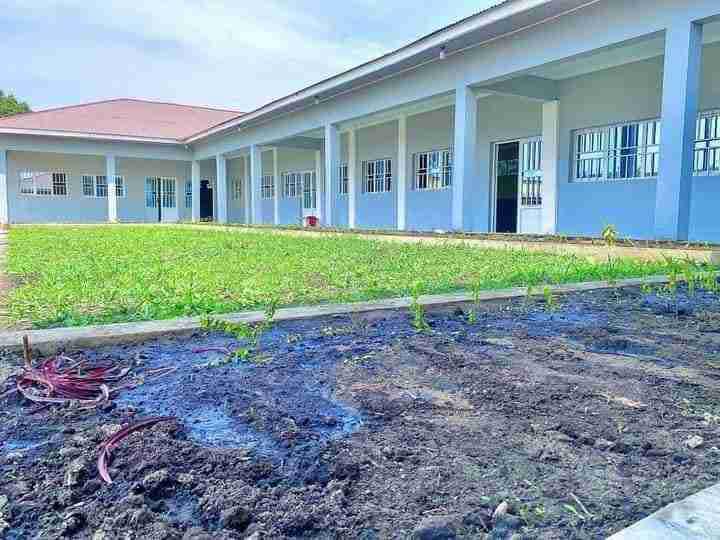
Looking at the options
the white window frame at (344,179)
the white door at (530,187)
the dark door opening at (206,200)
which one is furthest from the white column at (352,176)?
the dark door opening at (206,200)

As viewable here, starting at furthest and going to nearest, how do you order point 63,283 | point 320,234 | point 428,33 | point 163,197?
point 163,197
point 320,234
point 428,33
point 63,283

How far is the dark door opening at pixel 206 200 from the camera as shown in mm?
28156

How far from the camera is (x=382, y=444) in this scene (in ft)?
5.25

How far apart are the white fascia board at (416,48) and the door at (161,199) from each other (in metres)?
10.9

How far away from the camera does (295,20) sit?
735 inches

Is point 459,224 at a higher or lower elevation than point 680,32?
lower

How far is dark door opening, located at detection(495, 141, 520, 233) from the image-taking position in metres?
13.1

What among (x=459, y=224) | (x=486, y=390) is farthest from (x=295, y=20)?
(x=486, y=390)

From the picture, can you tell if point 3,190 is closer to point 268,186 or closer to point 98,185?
point 98,185

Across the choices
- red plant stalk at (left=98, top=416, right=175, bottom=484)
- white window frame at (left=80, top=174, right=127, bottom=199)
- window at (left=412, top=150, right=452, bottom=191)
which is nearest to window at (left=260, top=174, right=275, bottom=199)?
white window frame at (left=80, top=174, right=127, bottom=199)

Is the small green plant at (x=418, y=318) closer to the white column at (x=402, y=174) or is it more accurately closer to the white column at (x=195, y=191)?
the white column at (x=402, y=174)

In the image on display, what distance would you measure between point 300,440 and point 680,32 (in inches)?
305

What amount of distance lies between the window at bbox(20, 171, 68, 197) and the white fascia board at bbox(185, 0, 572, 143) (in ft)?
37.8

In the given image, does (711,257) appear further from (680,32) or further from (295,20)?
(295,20)
